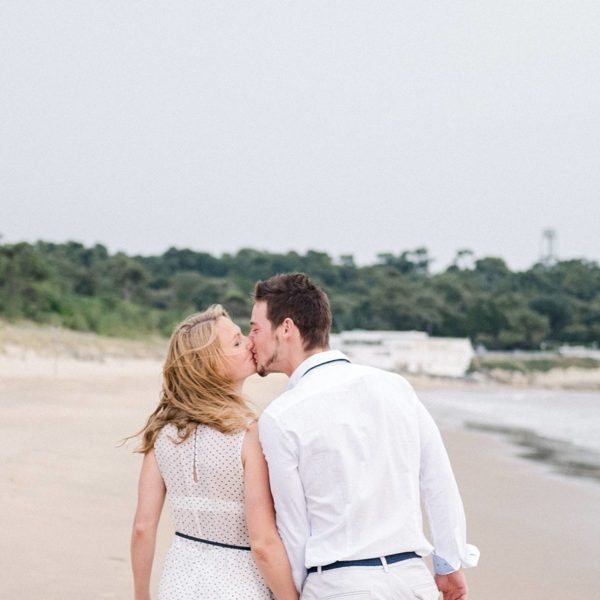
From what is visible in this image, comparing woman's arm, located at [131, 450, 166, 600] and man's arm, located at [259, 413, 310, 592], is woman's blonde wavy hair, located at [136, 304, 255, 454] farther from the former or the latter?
Result: man's arm, located at [259, 413, 310, 592]

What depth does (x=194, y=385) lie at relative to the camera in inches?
103

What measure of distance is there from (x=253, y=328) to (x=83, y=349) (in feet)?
114

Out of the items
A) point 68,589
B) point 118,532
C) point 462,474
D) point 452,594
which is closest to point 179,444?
point 452,594

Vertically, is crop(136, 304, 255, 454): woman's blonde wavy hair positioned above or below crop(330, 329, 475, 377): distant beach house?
above

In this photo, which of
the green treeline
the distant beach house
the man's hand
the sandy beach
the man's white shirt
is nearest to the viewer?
the man's white shirt

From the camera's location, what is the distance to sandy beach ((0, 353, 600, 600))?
5.76 meters

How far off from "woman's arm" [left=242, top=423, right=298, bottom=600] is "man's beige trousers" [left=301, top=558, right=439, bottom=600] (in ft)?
0.19

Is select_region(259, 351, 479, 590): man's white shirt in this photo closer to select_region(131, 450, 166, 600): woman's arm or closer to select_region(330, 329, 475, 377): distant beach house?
select_region(131, 450, 166, 600): woman's arm

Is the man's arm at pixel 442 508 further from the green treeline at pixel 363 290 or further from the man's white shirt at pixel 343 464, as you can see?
the green treeline at pixel 363 290

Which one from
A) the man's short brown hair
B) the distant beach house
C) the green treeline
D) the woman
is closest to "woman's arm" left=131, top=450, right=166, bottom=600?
the woman

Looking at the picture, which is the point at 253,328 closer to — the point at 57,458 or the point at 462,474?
the point at 57,458

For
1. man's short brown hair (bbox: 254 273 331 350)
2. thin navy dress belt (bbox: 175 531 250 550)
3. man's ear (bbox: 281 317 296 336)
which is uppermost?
man's short brown hair (bbox: 254 273 331 350)

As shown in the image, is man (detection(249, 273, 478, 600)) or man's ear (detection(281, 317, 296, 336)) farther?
man's ear (detection(281, 317, 296, 336))

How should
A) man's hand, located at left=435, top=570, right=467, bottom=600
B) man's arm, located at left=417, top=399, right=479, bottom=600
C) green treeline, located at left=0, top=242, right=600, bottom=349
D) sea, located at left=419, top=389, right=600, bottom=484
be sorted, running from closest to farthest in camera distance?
man's arm, located at left=417, top=399, right=479, bottom=600 < man's hand, located at left=435, top=570, right=467, bottom=600 < sea, located at left=419, top=389, right=600, bottom=484 < green treeline, located at left=0, top=242, right=600, bottom=349
